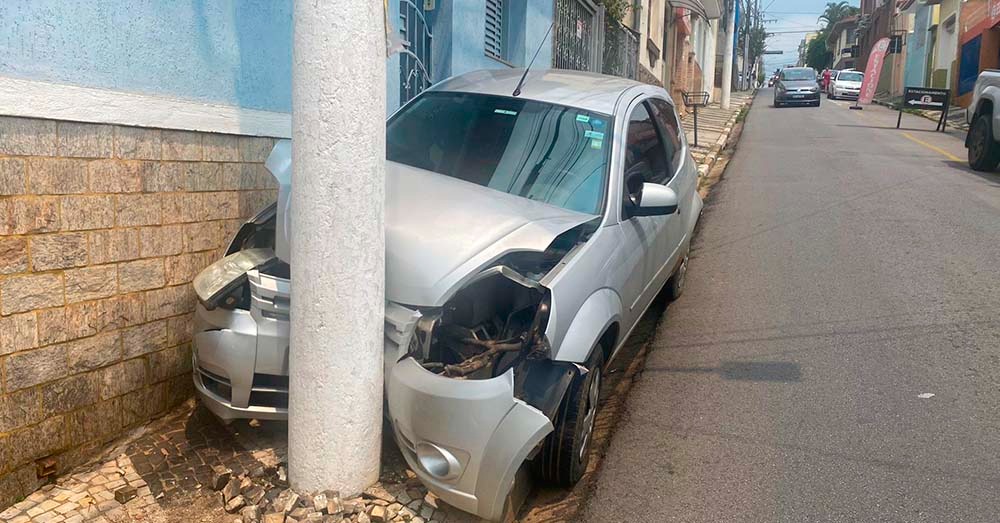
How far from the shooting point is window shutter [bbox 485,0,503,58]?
948cm

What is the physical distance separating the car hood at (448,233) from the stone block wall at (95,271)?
130 cm

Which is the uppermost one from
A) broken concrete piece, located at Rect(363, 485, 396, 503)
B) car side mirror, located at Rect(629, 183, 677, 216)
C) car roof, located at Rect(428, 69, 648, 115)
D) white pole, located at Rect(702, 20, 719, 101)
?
white pole, located at Rect(702, 20, 719, 101)

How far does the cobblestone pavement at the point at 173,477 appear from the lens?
3.39m

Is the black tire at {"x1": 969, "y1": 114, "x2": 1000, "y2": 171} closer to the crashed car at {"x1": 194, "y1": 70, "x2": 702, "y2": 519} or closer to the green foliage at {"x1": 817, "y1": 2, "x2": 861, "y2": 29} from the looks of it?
the crashed car at {"x1": 194, "y1": 70, "x2": 702, "y2": 519}

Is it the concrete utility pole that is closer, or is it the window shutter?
the concrete utility pole

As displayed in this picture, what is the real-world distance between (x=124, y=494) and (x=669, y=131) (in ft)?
14.2

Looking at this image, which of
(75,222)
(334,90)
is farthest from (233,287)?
(334,90)

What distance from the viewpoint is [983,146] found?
12039 millimetres

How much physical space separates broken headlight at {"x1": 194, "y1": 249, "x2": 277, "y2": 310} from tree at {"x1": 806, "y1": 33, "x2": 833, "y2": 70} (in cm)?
9995

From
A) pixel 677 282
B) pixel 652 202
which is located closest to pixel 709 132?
pixel 677 282

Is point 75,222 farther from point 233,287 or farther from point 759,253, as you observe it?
point 759,253

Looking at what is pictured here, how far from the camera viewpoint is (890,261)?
6879mm

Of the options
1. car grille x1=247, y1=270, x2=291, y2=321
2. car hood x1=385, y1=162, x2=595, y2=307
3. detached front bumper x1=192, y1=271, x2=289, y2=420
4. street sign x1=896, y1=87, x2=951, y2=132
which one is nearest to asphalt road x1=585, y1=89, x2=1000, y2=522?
car hood x1=385, y1=162, x2=595, y2=307

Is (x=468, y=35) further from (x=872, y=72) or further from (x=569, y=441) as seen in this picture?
(x=872, y=72)
